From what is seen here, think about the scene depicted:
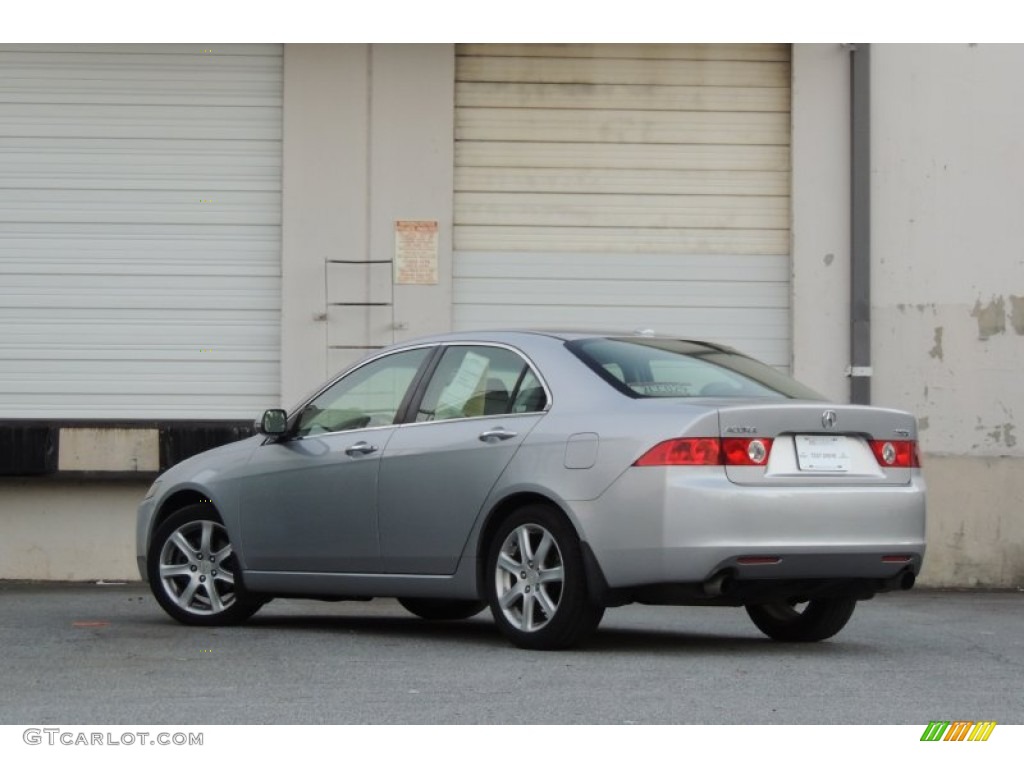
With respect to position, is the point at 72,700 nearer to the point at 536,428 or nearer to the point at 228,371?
the point at 536,428

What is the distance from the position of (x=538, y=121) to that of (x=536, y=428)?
829 centimetres

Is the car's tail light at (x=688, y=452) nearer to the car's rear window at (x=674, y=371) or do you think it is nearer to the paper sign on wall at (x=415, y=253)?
the car's rear window at (x=674, y=371)

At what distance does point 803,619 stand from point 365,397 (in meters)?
2.44

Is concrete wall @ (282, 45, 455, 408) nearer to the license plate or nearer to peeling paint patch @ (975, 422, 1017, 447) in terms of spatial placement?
peeling paint patch @ (975, 422, 1017, 447)

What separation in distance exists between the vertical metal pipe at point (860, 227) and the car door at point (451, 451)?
303 inches

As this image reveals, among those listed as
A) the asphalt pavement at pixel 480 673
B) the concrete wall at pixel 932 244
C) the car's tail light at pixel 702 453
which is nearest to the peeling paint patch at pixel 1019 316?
the concrete wall at pixel 932 244

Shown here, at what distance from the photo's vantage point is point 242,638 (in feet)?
32.2

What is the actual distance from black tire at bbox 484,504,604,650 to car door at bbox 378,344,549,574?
255mm

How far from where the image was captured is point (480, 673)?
8039 millimetres

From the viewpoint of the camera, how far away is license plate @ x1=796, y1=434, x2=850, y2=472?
867cm

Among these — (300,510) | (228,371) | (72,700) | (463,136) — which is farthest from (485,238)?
(72,700)

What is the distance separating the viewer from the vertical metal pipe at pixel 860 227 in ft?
55.4

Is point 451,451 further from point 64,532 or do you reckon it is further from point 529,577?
point 64,532

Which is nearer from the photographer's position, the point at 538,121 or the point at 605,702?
the point at 605,702
